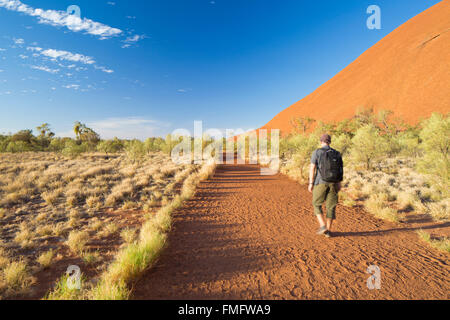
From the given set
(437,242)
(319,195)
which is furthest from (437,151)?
(319,195)

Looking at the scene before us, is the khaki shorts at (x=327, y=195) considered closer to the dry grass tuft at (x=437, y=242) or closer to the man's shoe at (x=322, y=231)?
the man's shoe at (x=322, y=231)

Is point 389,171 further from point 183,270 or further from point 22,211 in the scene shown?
point 22,211

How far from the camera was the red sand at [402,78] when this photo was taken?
40.2 meters

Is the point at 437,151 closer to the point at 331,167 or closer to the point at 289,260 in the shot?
the point at 331,167

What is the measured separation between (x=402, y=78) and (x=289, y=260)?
226 feet

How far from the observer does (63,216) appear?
262 inches

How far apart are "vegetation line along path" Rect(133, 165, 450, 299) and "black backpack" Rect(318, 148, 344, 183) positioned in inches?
57.7

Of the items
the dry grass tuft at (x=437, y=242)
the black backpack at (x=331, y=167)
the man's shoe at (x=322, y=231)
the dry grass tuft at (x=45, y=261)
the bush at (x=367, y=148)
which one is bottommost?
the dry grass tuft at (x=45, y=261)

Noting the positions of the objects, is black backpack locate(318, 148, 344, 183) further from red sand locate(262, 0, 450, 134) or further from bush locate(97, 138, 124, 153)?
red sand locate(262, 0, 450, 134)

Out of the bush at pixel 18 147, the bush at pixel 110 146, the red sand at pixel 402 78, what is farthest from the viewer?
the red sand at pixel 402 78

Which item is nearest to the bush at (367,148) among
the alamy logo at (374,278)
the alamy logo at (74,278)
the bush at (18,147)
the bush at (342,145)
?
the bush at (342,145)

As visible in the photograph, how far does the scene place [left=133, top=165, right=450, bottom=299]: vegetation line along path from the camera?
2.73 meters

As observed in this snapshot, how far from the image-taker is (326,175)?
3766mm

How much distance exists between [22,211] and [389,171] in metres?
19.7
